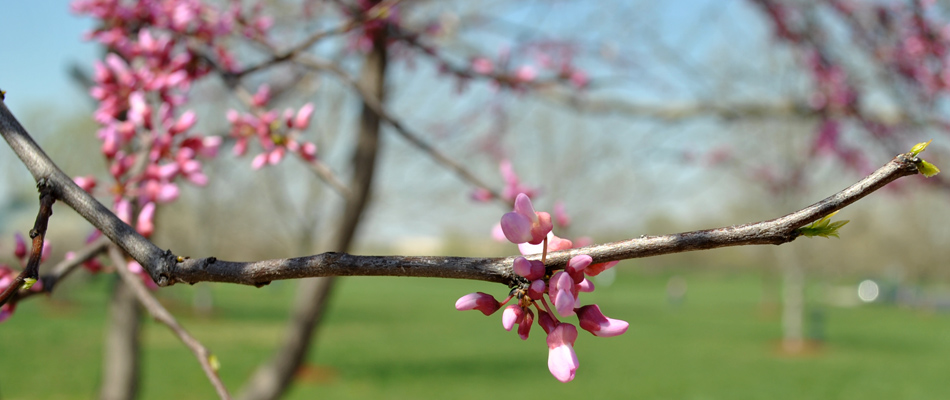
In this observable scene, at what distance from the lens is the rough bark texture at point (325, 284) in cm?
390

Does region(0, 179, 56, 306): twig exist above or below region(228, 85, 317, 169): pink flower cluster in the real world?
below

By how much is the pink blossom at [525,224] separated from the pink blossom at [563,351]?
0.12 m

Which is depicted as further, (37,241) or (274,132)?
(274,132)

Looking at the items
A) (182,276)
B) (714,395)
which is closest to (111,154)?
(182,276)

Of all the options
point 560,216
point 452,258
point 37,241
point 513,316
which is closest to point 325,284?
point 560,216

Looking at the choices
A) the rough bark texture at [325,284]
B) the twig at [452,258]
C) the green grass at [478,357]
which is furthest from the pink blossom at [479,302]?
the green grass at [478,357]

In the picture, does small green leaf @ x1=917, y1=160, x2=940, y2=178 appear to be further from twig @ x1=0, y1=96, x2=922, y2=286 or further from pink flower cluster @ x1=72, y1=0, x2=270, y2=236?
pink flower cluster @ x1=72, y1=0, x2=270, y2=236

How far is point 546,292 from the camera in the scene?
2.85 feet

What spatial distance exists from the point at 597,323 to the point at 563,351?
7 cm

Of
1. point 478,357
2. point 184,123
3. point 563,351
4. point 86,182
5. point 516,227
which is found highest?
point 478,357

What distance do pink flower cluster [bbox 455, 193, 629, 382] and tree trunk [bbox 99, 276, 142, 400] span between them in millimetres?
3078

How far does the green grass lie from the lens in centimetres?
1058

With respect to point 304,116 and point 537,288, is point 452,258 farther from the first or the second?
point 304,116

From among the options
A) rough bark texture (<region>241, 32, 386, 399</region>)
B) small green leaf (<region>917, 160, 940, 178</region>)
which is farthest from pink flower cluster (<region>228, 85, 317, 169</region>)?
small green leaf (<region>917, 160, 940, 178</region>)
